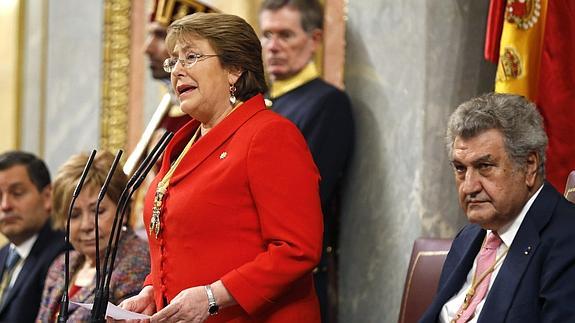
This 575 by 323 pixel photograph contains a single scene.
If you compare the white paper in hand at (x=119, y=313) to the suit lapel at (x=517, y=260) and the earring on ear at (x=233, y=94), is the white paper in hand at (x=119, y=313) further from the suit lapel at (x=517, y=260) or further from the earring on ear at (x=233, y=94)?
the suit lapel at (x=517, y=260)

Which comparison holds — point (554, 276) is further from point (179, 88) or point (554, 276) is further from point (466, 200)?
point (179, 88)

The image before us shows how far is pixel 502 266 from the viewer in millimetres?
3291

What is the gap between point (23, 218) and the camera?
5.36 metres

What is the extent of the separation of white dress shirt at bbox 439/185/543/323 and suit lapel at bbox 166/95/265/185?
83cm

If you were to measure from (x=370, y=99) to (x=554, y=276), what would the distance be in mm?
1859

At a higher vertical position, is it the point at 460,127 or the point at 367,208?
the point at 460,127

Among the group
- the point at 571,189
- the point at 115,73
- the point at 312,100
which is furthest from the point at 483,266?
the point at 115,73

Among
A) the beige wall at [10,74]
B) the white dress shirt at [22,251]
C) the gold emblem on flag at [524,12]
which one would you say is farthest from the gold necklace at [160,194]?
the beige wall at [10,74]

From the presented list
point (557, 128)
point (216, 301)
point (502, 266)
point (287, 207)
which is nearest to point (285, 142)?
point (287, 207)

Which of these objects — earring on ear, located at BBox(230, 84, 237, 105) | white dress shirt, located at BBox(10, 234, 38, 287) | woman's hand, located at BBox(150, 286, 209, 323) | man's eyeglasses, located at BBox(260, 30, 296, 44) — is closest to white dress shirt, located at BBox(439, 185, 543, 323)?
woman's hand, located at BBox(150, 286, 209, 323)

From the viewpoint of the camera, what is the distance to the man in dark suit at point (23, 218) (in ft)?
17.0

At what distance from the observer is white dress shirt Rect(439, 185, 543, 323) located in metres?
3.34

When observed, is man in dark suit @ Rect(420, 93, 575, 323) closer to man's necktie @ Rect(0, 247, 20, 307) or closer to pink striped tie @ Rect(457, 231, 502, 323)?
pink striped tie @ Rect(457, 231, 502, 323)

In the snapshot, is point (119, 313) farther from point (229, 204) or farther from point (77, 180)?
point (77, 180)
